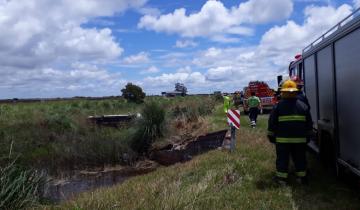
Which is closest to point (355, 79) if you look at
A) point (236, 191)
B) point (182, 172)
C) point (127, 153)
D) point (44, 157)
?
point (236, 191)

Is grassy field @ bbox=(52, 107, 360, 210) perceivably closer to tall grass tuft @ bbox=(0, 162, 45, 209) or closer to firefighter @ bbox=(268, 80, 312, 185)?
firefighter @ bbox=(268, 80, 312, 185)

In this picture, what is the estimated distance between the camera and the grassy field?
7.55 m

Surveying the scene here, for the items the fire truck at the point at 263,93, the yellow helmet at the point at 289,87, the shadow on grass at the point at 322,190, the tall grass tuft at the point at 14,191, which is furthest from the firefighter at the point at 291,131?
the fire truck at the point at 263,93

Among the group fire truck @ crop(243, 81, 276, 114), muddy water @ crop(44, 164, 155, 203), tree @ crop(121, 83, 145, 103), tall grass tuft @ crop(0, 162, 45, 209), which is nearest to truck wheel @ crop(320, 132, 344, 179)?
tall grass tuft @ crop(0, 162, 45, 209)

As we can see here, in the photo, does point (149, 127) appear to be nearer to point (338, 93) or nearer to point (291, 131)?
point (291, 131)

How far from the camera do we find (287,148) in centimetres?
906

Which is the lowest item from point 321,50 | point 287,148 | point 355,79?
point 287,148

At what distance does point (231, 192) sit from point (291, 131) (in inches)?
61.3

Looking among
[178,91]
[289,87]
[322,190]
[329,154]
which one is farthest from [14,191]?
[178,91]

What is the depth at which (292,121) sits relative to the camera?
8922mm

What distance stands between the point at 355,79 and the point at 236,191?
8.87ft

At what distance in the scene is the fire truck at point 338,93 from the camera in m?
7.34

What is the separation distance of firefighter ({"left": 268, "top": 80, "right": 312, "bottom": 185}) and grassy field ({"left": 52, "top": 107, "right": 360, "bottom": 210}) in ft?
1.01

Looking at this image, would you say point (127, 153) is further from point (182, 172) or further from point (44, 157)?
point (182, 172)
